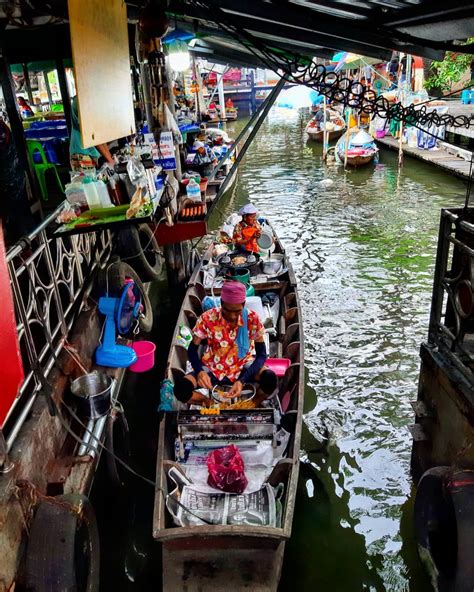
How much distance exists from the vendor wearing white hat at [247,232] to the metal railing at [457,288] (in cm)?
513

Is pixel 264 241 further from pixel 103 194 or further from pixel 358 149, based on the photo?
pixel 358 149

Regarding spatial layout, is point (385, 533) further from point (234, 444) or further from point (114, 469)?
point (114, 469)

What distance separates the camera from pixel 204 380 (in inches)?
212

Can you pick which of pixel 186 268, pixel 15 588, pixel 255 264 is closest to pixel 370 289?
pixel 255 264

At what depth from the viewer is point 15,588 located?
332 centimetres

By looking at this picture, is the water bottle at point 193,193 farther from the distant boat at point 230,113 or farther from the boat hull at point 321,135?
the distant boat at point 230,113

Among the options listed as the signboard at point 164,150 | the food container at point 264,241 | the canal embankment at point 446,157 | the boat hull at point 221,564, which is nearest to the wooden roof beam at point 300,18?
the signboard at point 164,150

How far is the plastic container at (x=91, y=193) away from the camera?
5031 mm

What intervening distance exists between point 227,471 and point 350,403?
3064 millimetres

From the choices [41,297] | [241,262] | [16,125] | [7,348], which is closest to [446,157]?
[241,262]

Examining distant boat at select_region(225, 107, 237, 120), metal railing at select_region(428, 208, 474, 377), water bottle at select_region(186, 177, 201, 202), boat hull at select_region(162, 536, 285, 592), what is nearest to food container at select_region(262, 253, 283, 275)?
water bottle at select_region(186, 177, 201, 202)

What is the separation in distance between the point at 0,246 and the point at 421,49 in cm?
544

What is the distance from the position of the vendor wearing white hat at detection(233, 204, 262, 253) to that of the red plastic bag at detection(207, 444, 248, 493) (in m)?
5.17

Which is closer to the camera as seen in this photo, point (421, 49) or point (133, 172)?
point (133, 172)
